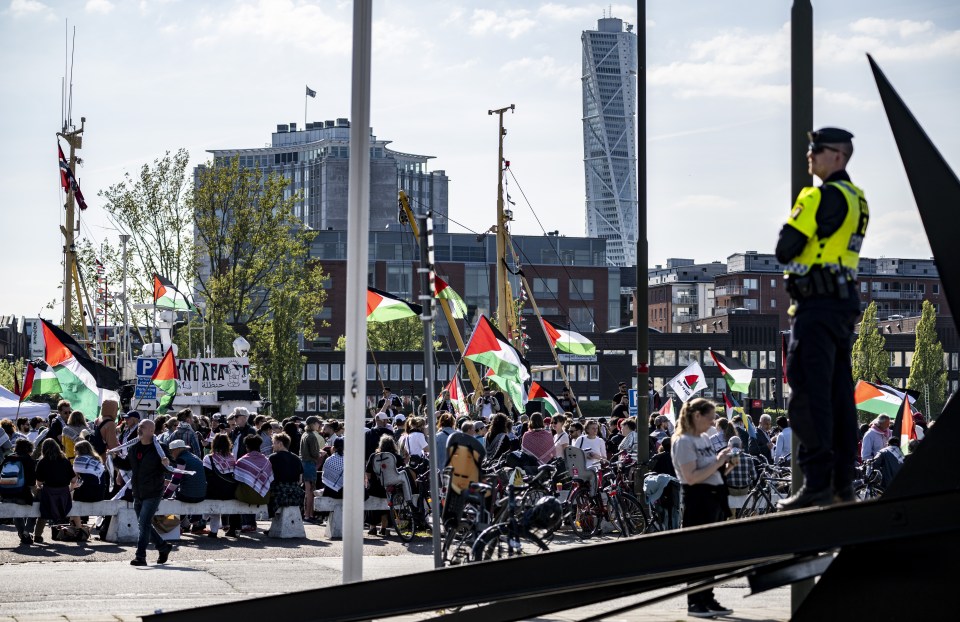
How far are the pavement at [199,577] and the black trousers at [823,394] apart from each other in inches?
148

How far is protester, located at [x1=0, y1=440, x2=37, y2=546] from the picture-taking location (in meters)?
18.8

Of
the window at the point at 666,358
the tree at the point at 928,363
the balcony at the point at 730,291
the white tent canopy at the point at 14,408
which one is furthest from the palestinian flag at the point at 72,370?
the balcony at the point at 730,291

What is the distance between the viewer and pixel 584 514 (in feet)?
65.0

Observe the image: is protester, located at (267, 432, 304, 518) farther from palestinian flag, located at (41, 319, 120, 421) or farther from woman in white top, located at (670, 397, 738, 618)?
woman in white top, located at (670, 397, 738, 618)

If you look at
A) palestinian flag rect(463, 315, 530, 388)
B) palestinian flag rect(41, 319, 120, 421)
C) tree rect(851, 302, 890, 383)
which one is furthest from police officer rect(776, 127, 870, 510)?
tree rect(851, 302, 890, 383)

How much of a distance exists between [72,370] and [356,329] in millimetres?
18840

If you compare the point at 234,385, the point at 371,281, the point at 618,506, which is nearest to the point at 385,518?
the point at 618,506

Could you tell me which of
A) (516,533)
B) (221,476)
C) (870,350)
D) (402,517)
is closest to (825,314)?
(516,533)

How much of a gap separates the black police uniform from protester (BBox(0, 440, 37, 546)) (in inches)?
567

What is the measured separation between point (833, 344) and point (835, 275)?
1.21ft

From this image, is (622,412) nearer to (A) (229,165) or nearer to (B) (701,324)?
(A) (229,165)

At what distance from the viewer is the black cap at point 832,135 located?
23.1 feet

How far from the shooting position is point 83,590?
13750mm

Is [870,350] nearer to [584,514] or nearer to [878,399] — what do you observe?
[878,399]
